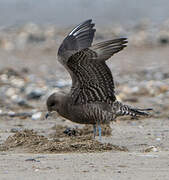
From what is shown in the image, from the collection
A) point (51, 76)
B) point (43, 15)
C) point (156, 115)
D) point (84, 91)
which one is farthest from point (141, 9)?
point (84, 91)

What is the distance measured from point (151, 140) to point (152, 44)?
1045 centimetres

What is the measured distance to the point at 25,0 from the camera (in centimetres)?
3266

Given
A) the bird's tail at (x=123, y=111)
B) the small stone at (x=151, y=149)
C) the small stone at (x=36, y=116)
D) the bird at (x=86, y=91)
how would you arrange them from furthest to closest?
the small stone at (x=36, y=116) < the bird's tail at (x=123, y=111) < the bird at (x=86, y=91) < the small stone at (x=151, y=149)

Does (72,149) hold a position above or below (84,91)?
below

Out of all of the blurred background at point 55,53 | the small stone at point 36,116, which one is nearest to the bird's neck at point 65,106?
the blurred background at point 55,53

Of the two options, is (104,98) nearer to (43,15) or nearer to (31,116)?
(31,116)

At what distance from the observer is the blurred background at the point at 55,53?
10.6 metres

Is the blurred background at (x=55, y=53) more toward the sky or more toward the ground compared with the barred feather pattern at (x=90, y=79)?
more toward the sky

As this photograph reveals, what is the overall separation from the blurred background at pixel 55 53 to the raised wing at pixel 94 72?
1197 mm

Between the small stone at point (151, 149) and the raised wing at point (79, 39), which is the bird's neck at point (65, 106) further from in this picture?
the small stone at point (151, 149)

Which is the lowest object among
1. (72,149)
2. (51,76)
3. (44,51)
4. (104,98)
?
(72,149)

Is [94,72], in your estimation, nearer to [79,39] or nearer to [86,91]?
[86,91]

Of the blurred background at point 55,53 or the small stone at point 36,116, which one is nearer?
the small stone at point 36,116

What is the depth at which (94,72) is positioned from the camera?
284 inches
